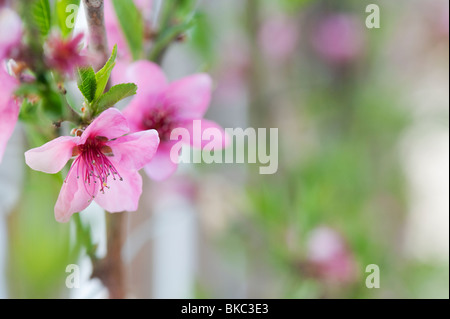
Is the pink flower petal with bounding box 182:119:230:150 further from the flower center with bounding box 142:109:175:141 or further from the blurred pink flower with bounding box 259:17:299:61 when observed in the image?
the blurred pink flower with bounding box 259:17:299:61

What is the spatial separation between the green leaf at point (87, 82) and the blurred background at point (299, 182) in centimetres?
19

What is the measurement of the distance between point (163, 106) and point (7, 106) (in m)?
0.10

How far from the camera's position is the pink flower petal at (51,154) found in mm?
250

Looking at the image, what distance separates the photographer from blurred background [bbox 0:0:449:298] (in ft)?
1.94

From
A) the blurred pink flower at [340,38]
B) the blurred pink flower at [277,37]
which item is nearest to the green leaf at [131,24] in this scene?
the blurred pink flower at [277,37]

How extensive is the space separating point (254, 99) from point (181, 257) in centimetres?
39

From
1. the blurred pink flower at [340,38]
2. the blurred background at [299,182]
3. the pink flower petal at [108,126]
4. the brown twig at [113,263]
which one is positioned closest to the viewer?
the pink flower petal at [108,126]

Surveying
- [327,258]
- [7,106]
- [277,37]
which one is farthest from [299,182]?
[7,106]

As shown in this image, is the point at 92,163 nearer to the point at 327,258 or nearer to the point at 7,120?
the point at 7,120

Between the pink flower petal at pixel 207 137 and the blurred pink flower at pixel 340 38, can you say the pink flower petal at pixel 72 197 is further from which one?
the blurred pink flower at pixel 340 38

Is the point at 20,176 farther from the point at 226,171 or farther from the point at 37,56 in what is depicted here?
the point at 226,171

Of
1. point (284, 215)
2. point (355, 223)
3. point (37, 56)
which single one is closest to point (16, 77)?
point (37, 56)

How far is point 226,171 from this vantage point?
109 cm

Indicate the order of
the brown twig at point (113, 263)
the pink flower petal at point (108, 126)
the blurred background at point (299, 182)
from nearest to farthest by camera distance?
the pink flower petal at point (108, 126) → the brown twig at point (113, 263) → the blurred background at point (299, 182)
